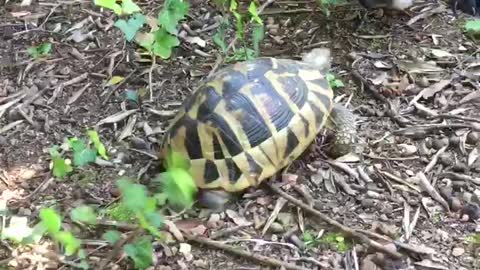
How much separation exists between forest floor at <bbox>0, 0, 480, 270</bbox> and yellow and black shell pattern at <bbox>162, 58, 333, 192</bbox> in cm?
12

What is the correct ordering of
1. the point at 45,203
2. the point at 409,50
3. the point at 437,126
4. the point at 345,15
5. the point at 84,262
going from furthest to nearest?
1. the point at 345,15
2. the point at 409,50
3. the point at 437,126
4. the point at 45,203
5. the point at 84,262

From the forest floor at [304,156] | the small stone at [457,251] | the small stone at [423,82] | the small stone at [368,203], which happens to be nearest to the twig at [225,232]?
the forest floor at [304,156]

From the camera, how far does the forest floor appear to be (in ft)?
9.00

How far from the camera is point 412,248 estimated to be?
2.69 metres

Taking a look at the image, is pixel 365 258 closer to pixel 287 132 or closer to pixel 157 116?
pixel 287 132

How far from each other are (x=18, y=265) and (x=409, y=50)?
200cm

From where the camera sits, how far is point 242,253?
270 centimetres

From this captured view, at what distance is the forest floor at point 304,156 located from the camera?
108 inches

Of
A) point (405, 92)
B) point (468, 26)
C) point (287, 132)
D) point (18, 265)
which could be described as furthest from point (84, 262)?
point (468, 26)

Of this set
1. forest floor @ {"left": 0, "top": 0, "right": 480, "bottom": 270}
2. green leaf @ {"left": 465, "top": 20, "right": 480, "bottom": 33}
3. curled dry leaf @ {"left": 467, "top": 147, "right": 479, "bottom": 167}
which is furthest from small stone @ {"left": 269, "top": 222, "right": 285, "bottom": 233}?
green leaf @ {"left": 465, "top": 20, "right": 480, "bottom": 33}

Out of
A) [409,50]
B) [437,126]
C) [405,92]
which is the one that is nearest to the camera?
[437,126]

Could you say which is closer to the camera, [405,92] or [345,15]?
[405,92]

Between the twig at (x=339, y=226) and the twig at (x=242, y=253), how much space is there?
23 centimetres

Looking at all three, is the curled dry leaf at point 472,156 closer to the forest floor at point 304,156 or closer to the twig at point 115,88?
the forest floor at point 304,156
